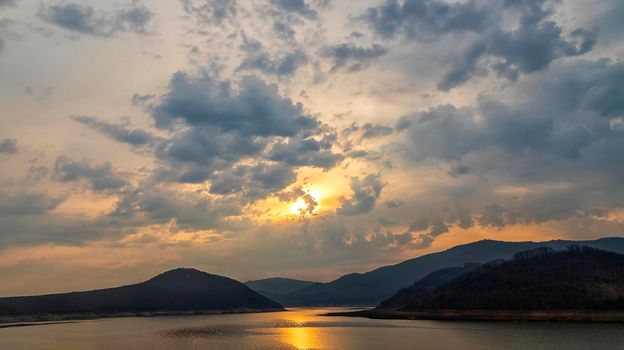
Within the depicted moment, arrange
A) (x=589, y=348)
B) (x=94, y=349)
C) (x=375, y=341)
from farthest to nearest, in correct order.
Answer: (x=375, y=341), (x=94, y=349), (x=589, y=348)

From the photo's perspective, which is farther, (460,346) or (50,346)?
(50,346)

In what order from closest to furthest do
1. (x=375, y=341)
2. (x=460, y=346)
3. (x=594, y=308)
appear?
1. (x=460, y=346)
2. (x=375, y=341)
3. (x=594, y=308)

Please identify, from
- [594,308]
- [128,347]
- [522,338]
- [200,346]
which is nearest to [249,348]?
[200,346]

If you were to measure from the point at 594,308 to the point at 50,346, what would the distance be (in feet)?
590

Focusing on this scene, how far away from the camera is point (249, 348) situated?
397 ft

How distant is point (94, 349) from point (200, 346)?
24222 mm

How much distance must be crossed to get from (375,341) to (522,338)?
3462 centimetres

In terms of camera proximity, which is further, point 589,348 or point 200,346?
point 200,346

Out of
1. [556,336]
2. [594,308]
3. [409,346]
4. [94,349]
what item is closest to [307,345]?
[409,346]

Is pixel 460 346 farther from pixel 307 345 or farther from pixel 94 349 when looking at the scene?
pixel 94 349

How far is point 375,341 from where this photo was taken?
442ft

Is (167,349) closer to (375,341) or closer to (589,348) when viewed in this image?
(375,341)

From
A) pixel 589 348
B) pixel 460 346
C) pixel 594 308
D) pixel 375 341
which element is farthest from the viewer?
pixel 594 308

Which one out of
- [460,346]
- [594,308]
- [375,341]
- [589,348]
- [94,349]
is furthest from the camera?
[594,308]
